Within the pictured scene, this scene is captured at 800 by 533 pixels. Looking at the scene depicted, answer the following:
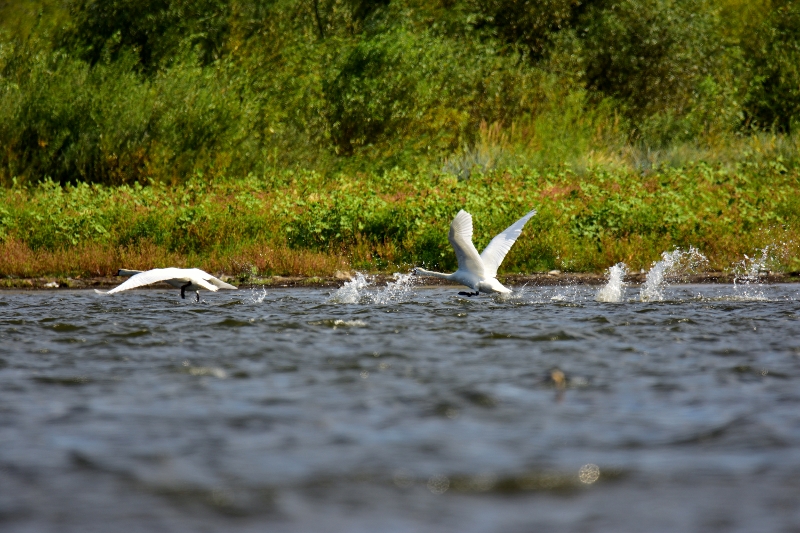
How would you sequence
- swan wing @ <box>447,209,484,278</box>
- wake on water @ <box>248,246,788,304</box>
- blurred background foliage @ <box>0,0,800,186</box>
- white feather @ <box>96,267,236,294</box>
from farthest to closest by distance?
blurred background foliage @ <box>0,0,800,186</box>
wake on water @ <box>248,246,788,304</box>
swan wing @ <box>447,209,484,278</box>
white feather @ <box>96,267,236,294</box>

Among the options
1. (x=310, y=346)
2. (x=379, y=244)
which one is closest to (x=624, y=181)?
(x=379, y=244)

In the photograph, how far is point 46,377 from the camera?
9.46 meters

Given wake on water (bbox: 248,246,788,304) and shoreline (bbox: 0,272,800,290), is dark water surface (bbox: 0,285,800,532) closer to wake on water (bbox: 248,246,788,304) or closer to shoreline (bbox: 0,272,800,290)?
wake on water (bbox: 248,246,788,304)

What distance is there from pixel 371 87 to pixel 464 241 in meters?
14.6

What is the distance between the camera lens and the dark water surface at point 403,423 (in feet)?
18.8

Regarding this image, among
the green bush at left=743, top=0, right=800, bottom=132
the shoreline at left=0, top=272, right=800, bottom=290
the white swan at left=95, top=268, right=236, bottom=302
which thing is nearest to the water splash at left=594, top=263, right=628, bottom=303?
the shoreline at left=0, top=272, right=800, bottom=290

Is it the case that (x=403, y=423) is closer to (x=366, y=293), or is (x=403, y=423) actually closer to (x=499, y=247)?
(x=499, y=247)

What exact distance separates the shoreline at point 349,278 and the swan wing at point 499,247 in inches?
119

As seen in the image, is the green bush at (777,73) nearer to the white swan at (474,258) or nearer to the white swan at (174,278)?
the white swan at (474,258)

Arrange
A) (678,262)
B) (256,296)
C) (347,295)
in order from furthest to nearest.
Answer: (678,262) → (256,296) → (347,295)

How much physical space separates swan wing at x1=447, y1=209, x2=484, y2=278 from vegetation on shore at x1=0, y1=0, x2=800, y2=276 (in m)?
4.54

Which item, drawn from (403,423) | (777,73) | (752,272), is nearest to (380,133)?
(752,272)

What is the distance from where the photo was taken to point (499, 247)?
596 inches

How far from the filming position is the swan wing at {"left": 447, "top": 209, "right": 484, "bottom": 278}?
1412 centimetres
